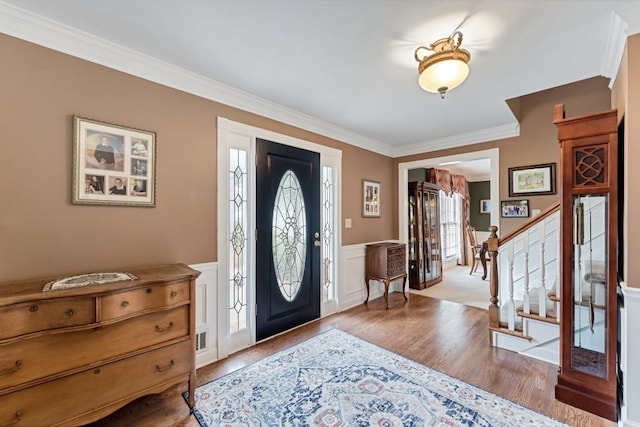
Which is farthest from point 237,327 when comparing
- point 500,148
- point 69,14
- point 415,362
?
point 500,148

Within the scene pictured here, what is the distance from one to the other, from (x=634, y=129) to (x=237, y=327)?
3.29 meters

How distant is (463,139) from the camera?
403 cm

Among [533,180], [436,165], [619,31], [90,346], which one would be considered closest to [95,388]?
[90,346]

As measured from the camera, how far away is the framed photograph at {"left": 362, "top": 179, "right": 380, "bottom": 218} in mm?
4219

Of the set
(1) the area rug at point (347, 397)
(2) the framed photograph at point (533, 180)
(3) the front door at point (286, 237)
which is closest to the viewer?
(1) the area rug at point (347, 397)

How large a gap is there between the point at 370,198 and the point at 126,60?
3.31 metres

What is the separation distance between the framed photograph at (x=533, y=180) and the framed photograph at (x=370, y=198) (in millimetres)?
1779

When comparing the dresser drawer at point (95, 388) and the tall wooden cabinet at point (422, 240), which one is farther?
the tall wooden cabinet at point (422, 240)

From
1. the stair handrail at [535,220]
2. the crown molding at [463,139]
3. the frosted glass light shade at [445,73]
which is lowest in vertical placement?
the stair handrail at [535,220]

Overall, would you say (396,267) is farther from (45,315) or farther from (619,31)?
(45,315)

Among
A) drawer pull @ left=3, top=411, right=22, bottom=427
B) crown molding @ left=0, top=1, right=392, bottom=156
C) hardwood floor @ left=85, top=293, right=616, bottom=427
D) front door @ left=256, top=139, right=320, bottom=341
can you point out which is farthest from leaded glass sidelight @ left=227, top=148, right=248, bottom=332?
drawer pull @ left=3, top=411, right=22, bottom=427

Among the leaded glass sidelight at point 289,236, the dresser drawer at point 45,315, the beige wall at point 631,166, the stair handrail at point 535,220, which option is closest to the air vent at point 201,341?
the leaded glass sidelight at point 289,236

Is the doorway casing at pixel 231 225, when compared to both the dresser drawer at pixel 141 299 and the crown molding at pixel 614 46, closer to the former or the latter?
the dresser drawer at pixel 141 299

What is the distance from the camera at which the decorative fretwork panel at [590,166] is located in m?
1.81
